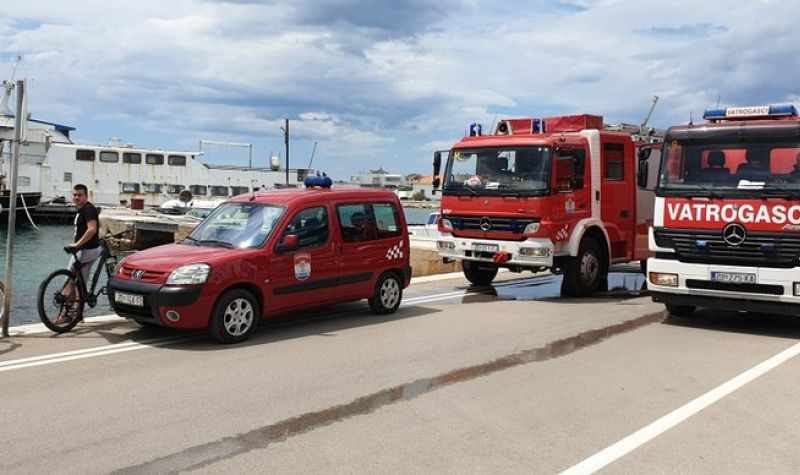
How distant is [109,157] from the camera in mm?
67125

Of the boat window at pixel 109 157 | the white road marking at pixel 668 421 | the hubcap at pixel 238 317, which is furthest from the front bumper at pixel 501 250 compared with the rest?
the boat window at pixel 109 157

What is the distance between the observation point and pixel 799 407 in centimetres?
571

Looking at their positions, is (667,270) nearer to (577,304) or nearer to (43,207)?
(577,304)

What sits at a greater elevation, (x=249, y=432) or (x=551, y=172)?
(x=551, y=172)

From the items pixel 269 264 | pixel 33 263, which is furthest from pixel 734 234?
pixel 33 263

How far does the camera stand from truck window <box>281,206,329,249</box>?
28.5 feet

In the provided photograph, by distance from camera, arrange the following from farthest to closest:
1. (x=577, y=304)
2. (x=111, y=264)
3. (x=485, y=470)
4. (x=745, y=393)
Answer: (x=577, y=304) < (x=111, y=264) < (x=745, y=393) < (x=485, y=470)

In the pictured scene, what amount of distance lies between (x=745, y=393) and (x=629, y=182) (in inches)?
301

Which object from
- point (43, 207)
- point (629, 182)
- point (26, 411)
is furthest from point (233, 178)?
point (26, 411)

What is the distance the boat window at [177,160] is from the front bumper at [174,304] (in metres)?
66.7

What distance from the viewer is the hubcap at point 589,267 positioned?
1251 cm

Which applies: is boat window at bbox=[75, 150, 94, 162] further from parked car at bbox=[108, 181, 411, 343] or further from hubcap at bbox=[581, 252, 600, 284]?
hubcap at bbox=[581, 252, 600, 284]

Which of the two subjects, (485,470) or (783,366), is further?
(783,366)

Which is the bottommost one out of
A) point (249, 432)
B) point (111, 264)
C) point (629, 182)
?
point (249, 432)
